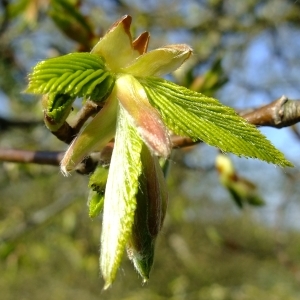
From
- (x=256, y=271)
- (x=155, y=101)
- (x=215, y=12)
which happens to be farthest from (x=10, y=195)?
(x=155, y=101)

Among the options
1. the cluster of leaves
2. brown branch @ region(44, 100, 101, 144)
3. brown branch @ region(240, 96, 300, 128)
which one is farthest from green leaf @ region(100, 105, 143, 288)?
brown branch @ region(240, 96, 300, 128)

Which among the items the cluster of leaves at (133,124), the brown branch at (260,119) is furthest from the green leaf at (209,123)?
the brown branch at (260,119)

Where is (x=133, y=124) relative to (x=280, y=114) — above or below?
above

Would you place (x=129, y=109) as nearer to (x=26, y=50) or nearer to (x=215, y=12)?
(x=215, y=12)

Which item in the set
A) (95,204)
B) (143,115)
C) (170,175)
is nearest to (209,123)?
(143,115)

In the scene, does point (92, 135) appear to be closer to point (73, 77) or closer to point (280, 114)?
point (73, 77)

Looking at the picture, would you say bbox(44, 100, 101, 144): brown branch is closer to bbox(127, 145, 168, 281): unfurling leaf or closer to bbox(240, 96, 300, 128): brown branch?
bbox(127, 145, 168, 281): unfurling leaf

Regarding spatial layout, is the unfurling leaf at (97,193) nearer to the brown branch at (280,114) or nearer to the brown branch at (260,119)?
the brown branch at (260,119)
